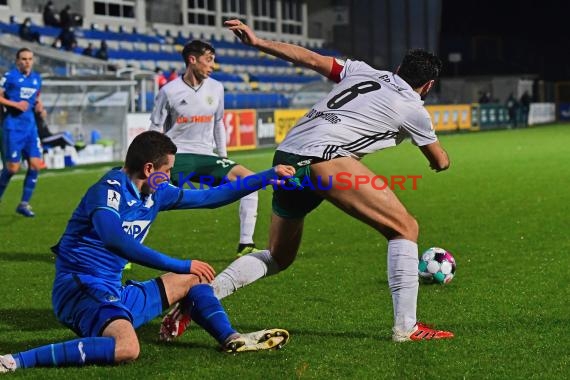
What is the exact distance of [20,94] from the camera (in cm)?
1335

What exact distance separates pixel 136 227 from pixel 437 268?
3068 mm

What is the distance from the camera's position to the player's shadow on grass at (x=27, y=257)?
9.50 m

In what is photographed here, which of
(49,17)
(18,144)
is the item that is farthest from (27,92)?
(49,17)

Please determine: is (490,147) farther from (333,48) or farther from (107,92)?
(333,48)

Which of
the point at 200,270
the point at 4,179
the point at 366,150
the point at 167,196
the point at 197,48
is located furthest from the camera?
the point at 4,179

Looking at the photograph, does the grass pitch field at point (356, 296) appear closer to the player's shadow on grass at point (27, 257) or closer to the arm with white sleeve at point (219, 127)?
the player's shadow on grass at point (27, 257)

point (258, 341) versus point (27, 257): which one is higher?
point (258, 341)

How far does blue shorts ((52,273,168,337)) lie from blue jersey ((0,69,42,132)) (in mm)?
8303

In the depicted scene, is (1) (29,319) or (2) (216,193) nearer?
(2) (216,193)

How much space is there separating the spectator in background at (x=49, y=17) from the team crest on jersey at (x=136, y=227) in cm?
2950

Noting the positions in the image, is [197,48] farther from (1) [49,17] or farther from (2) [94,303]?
(1) [49,17]

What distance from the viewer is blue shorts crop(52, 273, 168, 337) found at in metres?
5.20

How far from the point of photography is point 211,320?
549 centimetres

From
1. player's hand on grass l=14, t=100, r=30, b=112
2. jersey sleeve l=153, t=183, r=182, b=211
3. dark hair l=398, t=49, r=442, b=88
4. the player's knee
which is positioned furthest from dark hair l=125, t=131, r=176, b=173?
player's hand on grass l=14, t=100, r=30, b=112
